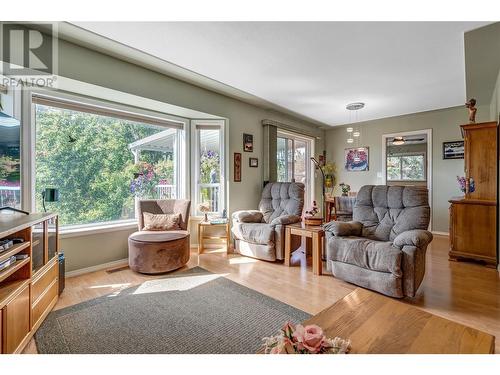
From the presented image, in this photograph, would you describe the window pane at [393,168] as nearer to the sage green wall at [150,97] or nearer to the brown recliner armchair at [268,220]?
the sage green wall at [150,97]

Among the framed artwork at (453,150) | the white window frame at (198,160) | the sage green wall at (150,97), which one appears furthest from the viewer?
the framed artwork at (453,150)

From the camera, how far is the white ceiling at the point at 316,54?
2.22m

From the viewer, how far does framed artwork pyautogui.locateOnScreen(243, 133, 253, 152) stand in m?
4.49

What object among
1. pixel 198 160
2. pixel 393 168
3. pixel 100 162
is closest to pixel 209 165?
pixel 198 160

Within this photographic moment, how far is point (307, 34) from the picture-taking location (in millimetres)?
2312

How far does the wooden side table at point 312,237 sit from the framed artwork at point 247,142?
1.74 m

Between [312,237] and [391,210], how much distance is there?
3.17 feet

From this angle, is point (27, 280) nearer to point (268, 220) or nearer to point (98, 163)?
point (98, 163)

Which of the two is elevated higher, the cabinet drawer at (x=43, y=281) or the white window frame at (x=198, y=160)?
the white window frame at (x=198, y=160)

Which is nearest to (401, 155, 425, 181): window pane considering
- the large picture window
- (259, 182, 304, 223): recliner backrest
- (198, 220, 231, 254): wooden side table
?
(259, 182, 304, 223): recliner backrest

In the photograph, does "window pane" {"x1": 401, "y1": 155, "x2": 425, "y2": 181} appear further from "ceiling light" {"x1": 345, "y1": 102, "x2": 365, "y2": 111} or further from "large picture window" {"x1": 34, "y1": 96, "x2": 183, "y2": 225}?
"large picture window" {"x1": 34, "y1": 96, "x2": 183, "y2": 225}

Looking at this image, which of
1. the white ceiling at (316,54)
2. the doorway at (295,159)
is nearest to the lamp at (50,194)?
the white ceiling at (316,54)

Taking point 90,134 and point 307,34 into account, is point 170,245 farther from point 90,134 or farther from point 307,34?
point 307,34

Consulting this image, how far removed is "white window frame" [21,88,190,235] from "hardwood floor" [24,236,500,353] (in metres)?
0.64
